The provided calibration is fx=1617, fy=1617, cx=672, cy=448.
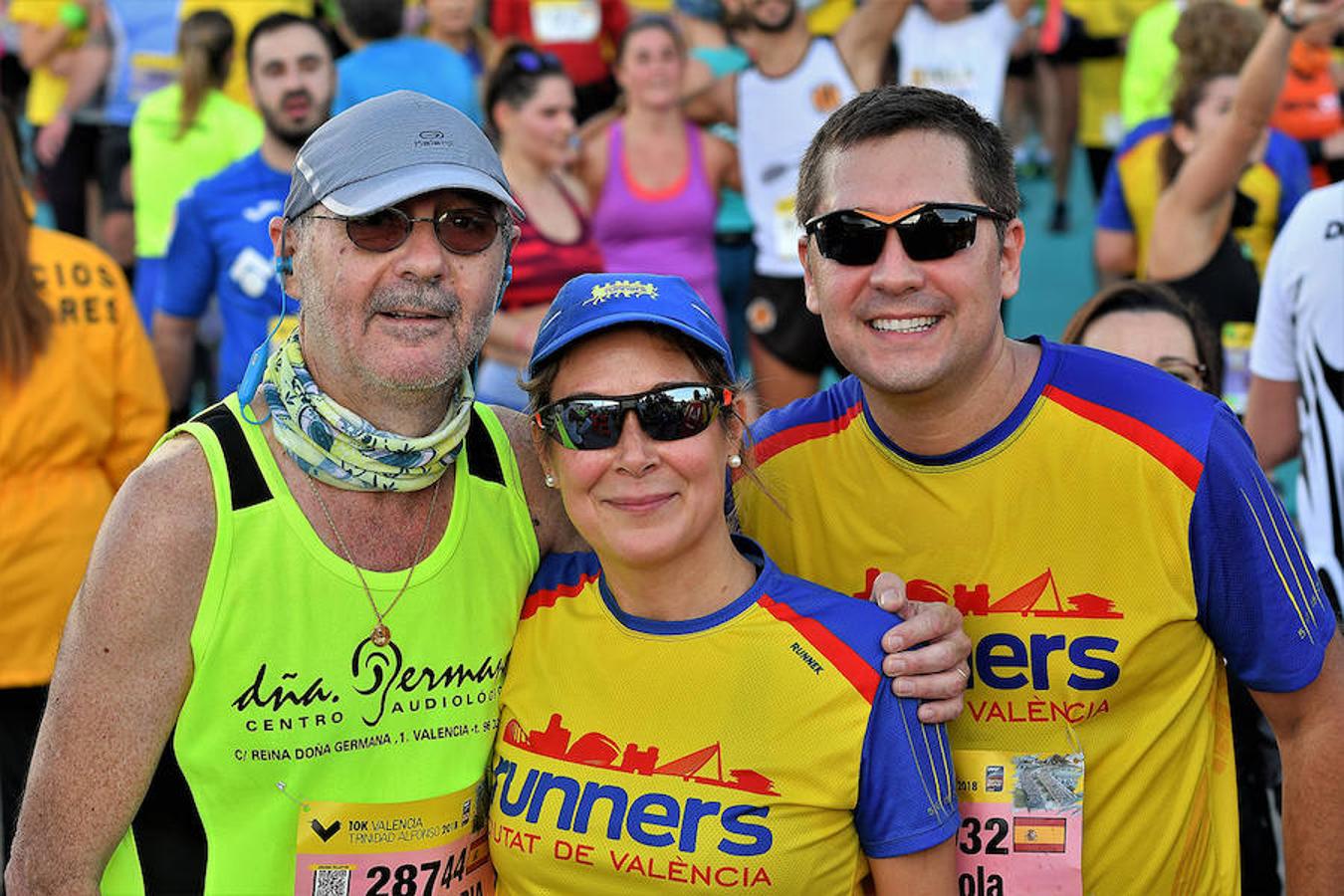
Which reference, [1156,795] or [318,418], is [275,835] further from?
[1156,795]

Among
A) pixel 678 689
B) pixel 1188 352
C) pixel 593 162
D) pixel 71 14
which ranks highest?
pixel 71 14

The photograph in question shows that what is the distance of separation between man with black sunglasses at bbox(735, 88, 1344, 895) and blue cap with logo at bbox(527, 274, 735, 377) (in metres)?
0.22

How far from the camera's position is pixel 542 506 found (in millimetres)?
2676

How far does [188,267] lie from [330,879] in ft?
11.4

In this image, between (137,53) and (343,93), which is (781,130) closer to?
(343,93)

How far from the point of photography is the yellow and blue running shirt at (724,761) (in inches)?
88.4

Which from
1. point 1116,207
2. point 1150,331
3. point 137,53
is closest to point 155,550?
point 1150,331

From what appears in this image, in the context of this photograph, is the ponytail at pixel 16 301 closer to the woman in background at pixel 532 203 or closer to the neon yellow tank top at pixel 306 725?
the woman in background at pixel 532 203

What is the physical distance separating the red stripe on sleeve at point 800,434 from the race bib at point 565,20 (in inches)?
225

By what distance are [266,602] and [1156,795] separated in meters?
1.35

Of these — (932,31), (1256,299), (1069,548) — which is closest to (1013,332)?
(932,31)

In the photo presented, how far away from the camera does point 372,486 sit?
2432mm

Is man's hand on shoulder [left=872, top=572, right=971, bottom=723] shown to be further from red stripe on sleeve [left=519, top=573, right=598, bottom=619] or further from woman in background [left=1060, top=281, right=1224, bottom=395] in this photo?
woman in background [left=1060, top=281, right=1224, bottom=395]

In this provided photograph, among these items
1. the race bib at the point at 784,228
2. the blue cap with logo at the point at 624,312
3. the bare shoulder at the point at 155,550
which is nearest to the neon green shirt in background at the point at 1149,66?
the race bib at the point at 784,228
